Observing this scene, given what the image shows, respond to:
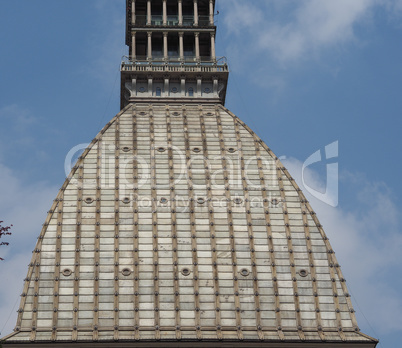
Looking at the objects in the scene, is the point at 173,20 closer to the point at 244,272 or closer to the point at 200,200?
the point at 200,200

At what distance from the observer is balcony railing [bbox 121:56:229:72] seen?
88.4 meters

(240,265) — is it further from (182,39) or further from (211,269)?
(182,39)

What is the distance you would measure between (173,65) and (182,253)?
22010 millimetres

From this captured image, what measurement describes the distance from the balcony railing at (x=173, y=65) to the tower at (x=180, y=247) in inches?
14.5

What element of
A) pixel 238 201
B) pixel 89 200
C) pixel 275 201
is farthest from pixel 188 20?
pixel 89 200

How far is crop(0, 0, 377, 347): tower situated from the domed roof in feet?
0.33

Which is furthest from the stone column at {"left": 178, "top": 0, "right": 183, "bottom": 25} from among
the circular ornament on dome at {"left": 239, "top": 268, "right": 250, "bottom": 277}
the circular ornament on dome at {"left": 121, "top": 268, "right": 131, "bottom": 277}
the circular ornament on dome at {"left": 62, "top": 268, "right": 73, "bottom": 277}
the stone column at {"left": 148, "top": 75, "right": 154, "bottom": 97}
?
the circular ornament on dome at {"left": 62, "top": 268, "right": 73, "bottom": 277}

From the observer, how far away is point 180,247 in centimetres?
7406

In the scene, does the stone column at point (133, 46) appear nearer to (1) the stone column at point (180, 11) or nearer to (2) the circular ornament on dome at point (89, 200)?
(1) the stone column at point (180, 11)

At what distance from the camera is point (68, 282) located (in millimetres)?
71438

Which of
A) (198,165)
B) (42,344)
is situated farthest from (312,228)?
(42,344)

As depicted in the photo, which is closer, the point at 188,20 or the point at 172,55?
the point at 172,55

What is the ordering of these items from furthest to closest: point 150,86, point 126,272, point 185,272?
point 150,86 < point 185,272 < point 126,272

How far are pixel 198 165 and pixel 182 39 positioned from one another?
1632 cm
